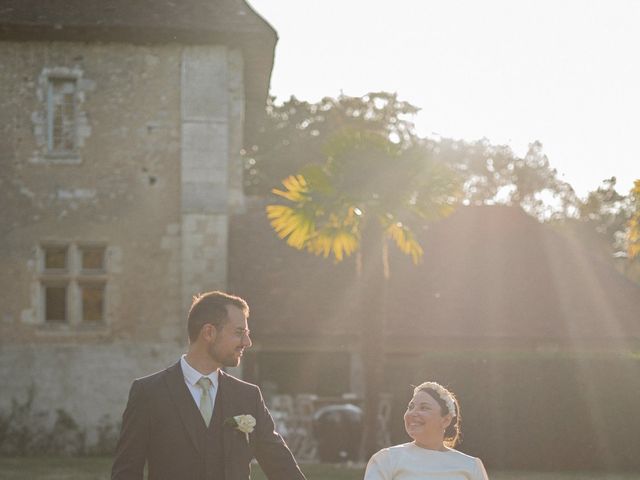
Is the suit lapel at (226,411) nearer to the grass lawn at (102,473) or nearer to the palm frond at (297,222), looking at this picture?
the grass lawn at (102,473)

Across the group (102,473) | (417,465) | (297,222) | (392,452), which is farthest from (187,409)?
(297,222)

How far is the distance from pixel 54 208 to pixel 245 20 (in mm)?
5217

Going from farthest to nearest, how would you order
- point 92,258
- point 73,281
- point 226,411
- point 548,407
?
1. point 92,258
2. point 73,281
3. point 548,407
4. point 226,411

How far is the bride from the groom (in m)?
0.81

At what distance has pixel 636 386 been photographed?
69.5ft

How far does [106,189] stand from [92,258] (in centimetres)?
137

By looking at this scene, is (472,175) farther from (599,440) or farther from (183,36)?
(599,440)

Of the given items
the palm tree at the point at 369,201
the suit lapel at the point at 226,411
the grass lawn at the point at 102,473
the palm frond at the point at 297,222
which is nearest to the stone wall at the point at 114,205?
the palm frond at the point at 297,222

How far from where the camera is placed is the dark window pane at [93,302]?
1009 inches

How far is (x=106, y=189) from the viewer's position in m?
25.6

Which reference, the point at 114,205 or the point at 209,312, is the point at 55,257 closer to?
the point at 114,205

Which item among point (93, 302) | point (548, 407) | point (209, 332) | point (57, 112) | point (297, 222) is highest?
point (57, 112)

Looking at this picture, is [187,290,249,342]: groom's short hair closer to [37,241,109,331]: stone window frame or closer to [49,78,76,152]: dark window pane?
[37,241,109,331]: stone window frame

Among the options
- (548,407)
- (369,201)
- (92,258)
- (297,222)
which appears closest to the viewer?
(548,407)
